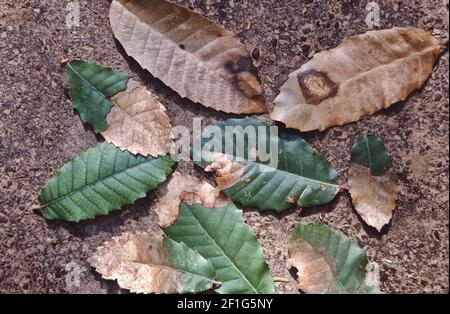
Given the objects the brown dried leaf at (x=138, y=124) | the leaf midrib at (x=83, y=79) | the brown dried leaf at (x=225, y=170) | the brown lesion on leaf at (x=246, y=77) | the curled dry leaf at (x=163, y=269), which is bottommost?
the curled dry leaf at (x=163, y=269)

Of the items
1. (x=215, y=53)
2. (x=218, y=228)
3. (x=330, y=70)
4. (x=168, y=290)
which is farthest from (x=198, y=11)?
(x=168, y=290)

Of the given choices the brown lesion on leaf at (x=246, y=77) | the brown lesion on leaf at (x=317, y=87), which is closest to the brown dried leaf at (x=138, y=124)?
the brown lesion on leaf at (x=246, y=77)

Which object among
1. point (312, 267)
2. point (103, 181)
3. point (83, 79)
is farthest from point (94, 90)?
point (312, 267)

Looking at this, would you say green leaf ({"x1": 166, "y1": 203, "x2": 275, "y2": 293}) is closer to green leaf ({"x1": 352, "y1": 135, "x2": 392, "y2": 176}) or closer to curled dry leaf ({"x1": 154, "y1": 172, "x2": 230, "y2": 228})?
curled dry leaf ({"x1": 154, "y1": 172, "x2": 230, "y2": 228})

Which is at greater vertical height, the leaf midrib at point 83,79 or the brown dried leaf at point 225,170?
the leaf midrib at point 83,79

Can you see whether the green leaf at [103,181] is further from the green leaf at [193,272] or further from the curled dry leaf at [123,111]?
the green leaf at [193,272]

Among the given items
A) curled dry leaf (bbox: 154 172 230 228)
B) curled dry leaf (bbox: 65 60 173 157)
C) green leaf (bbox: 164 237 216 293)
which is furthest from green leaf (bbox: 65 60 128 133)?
green leaf (bbox: 164 237 216 293)

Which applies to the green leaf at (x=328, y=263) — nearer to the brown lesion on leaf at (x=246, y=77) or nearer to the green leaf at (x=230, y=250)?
the green leaf at (x=230, y=250)
